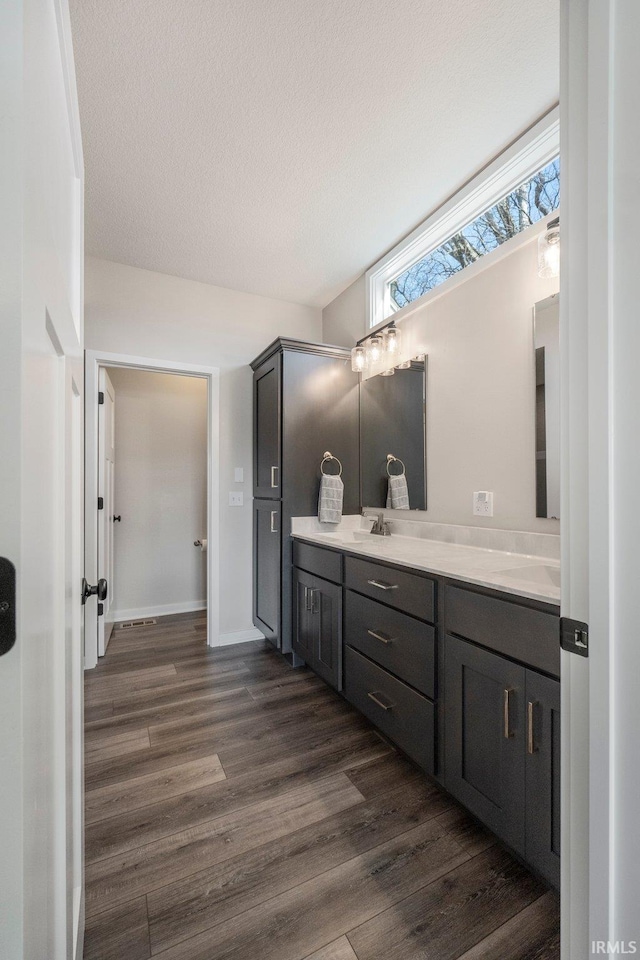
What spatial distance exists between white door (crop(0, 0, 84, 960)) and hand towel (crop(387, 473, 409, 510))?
2.06 m

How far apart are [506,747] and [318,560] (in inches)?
53.1

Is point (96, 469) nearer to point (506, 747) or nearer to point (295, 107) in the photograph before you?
point (295, 107)

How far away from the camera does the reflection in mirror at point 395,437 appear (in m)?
2.52

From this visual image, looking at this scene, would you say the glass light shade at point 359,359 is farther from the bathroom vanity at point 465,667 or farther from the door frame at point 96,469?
the bathroom vanity at point 465,667

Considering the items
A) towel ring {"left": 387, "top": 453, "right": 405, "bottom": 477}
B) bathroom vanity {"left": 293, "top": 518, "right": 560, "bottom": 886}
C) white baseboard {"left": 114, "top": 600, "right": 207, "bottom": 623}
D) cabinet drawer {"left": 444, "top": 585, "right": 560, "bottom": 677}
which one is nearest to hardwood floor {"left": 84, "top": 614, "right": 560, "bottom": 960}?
bathroom vanity {"left": 293, "top": 518, "right": 560, "bottom": 886}

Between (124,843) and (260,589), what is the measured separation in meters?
1.81

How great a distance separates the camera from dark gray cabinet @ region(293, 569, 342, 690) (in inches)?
88.4

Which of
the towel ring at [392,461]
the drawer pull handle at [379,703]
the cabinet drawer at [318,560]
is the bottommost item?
the drawer pull handle at [379,703]

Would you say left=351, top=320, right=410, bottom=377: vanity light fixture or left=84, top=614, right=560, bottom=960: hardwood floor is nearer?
Result: left=84, top=614, right=560, bottom=960: hardwood floor

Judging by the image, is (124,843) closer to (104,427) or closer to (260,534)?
(260,534)

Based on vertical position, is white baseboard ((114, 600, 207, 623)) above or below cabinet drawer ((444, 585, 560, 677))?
below

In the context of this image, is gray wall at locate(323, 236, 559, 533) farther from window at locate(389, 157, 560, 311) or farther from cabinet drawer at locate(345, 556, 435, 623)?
cabinet drawer at locate(345, 556, 435, 623)

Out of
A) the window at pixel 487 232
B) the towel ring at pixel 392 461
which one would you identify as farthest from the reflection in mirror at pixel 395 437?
the window at pixel 487 232

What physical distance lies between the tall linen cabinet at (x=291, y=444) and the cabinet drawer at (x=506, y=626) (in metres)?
1.47
